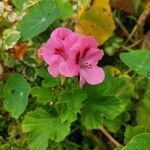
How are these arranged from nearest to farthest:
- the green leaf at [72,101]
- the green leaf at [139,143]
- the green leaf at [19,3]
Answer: the green leaf at [139,143] → the green leaf at [72,101] → the green leaf at [19,3]

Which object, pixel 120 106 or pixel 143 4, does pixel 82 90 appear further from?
pixel 143 4

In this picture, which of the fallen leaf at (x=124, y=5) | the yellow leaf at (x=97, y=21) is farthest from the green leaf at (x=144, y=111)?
the fallen leaf at (x=124, y=5)

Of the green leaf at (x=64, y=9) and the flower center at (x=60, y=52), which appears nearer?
the flower center at (x=60, y=52)

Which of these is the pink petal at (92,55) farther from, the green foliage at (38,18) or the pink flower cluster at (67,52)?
the green foliage at (38,18)

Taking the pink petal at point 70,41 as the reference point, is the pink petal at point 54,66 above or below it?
below

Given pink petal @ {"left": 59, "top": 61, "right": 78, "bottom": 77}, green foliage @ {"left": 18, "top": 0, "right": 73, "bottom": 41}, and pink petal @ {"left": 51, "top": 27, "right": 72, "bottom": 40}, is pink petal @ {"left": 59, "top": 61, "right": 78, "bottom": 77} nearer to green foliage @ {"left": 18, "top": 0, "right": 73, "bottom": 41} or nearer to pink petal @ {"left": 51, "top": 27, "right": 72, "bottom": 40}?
pink petal @ {"left": 51, "top": 27, "right": 72, "bottom": 40}

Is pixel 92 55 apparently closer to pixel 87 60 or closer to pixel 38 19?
pixel 87 60

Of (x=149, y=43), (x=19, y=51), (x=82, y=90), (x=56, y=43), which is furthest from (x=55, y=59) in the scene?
(x=149, y=43)
